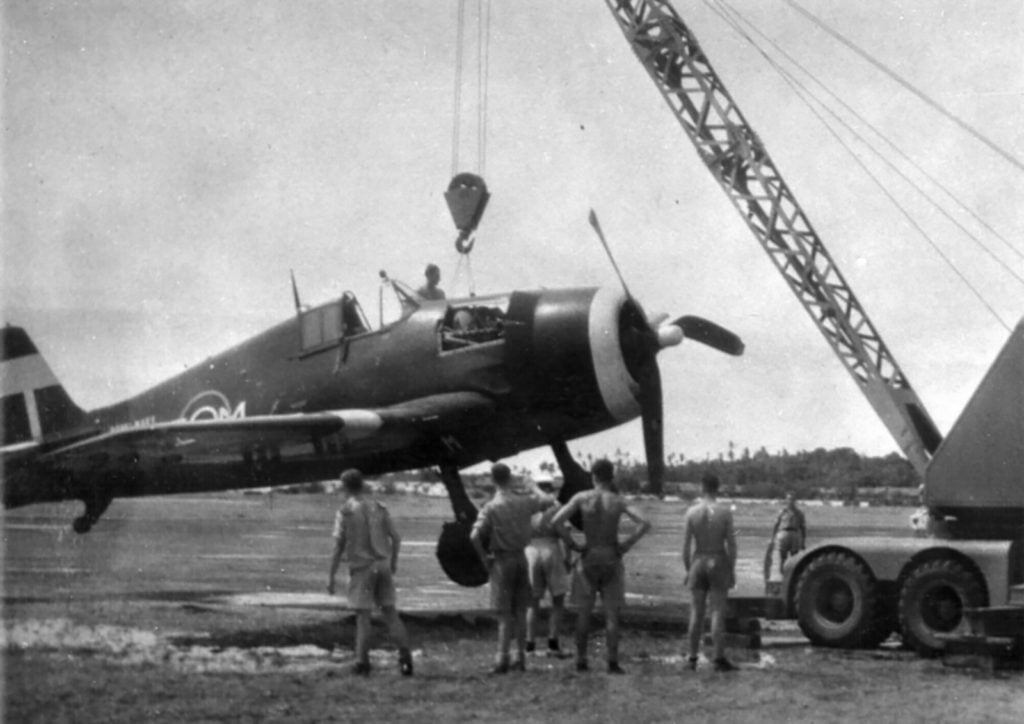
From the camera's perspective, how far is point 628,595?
17.2 meters

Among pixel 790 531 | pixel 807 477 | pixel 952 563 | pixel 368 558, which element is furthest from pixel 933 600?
pixel 807 477

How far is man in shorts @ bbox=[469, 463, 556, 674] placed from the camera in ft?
30.1

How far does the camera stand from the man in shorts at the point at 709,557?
9547 mm

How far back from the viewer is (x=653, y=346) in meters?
13.7

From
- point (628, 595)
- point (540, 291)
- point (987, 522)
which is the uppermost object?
point (540, 291)

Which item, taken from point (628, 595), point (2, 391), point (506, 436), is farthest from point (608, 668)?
point (2, 391)

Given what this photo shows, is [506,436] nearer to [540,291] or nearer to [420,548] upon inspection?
[540,291]

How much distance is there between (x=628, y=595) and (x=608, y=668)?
811 centimetres

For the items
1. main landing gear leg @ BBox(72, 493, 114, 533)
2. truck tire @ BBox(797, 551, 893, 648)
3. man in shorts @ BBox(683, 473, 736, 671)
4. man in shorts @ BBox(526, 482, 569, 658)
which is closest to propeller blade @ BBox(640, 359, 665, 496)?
truck tire @ BBox(797, 551, 893, 648)

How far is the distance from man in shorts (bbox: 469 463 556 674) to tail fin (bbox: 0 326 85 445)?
10.4 m

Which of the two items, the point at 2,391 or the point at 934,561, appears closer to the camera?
the point at 934,561

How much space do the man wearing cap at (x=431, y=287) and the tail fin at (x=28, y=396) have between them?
249 inches

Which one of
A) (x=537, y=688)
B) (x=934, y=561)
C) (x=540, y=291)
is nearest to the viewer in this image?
(x=537, y=688)

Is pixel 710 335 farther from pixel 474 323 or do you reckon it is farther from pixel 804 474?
pixel 804 474
